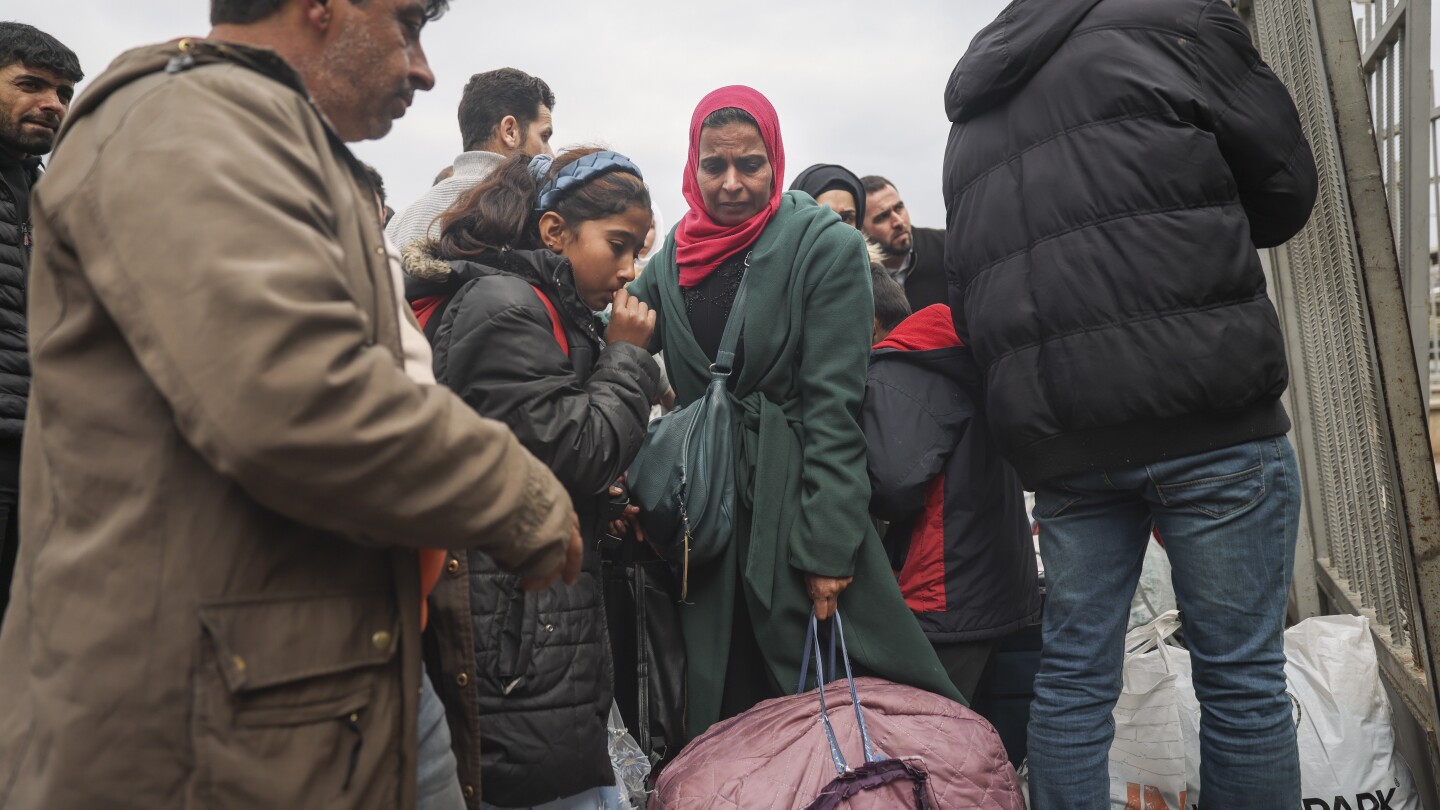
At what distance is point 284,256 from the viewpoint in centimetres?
115

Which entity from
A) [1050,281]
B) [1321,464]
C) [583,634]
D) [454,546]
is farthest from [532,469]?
[1321,464]

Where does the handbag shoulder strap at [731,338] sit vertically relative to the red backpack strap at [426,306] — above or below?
below

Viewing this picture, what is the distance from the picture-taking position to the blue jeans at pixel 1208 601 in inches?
87.0

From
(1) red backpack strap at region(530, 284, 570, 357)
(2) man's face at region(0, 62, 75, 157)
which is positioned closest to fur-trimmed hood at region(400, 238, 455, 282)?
(1) red backpack strap at region(530, 284, 570, 357)

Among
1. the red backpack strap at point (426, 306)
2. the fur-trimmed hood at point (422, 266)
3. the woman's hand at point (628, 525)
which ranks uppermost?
the fur-trimmed hood at point (422, 266)

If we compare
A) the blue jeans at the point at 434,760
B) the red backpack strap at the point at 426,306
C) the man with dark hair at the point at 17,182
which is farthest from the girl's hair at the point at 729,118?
the blue jeans at the point at 434,760

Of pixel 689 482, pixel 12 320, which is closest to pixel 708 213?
pixel 689 482

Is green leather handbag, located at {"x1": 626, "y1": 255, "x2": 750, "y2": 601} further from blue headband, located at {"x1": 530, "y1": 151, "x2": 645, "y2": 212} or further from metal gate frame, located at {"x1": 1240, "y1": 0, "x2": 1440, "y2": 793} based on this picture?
metal gate frame, located at {"x1": 1240, "y1": 0, "x2": 1440, "y2": 793}

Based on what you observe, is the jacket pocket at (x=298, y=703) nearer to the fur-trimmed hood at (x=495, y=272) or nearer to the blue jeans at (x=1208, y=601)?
the fur-trimmed hood at (x=495, y=272)

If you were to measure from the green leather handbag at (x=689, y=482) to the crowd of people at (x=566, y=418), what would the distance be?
0.21 feet

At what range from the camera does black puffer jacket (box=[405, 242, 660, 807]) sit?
2.04m

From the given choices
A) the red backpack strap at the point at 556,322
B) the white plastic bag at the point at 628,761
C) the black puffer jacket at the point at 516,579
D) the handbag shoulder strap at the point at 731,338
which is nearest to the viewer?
the black puffer jacket at the point at 516,579

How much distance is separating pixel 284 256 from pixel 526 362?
39.4 inches

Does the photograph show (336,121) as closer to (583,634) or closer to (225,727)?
(225,727)
